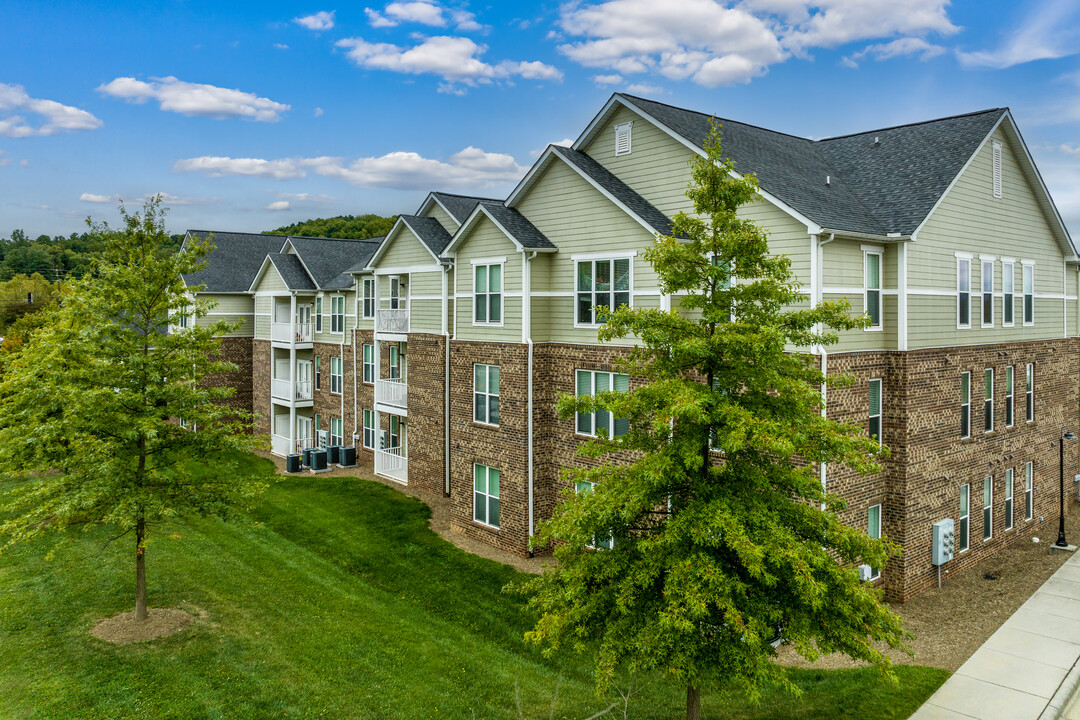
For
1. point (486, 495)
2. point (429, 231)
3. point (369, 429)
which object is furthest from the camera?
point (369, 429)

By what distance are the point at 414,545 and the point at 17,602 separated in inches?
360

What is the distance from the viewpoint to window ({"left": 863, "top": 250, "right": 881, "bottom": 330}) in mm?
15594

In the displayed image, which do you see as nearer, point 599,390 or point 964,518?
point 599,390

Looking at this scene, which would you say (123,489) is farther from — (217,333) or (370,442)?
(370,442)

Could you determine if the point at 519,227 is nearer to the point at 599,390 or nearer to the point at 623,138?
the point at 623,138

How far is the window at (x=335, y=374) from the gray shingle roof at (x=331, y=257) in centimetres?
340

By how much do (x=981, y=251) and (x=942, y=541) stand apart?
7.73 metres

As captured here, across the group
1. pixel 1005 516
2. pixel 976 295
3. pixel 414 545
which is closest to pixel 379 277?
pixel 414 545

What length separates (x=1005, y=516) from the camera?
20.0 metres

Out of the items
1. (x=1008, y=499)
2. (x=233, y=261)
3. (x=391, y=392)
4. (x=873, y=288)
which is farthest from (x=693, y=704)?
(x=233, y=261)

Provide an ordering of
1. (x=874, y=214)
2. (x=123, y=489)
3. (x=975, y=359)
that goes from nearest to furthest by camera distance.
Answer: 1. (x=123, y=489)
2. (x=874, y=214)
3. (x=975, y=359)

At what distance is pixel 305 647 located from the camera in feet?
43.8

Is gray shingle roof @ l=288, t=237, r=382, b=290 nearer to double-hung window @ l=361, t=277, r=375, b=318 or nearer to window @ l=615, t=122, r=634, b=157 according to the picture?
double-hung window @ l=361, t=277, r=375, b=318

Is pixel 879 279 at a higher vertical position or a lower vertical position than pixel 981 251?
lower
